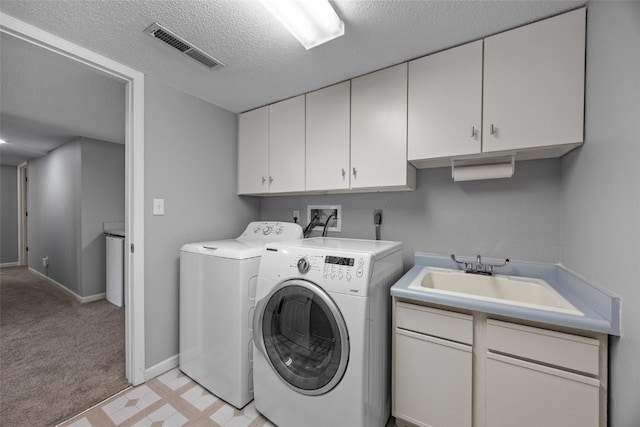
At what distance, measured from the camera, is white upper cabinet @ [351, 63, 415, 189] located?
1.57m

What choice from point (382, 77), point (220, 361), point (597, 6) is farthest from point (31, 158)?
point (597, 6)

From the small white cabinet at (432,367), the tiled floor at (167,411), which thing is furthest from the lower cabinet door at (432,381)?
the tiled floor at (167,411)

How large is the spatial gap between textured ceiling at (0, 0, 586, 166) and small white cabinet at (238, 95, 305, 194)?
34 centimetres

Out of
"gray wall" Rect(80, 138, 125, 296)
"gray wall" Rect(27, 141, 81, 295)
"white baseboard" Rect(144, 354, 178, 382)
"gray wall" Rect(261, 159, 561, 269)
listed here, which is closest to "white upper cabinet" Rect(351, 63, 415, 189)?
"gray wall" Rect(261, 159, 561, 269)

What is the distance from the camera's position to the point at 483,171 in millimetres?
1464

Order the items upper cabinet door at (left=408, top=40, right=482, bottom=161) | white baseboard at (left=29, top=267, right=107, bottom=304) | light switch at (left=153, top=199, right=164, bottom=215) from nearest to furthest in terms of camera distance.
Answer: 1. upper cabinet door at (left=408, top=40, right=482, bottom=161)
2. light switch at (left=153, top=199, right=164, bottom=215)
3. white baseboard at (left=29, top=267, right=107, bottom=304)

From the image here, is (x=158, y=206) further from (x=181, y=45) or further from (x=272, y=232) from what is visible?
(x=181, y=45)

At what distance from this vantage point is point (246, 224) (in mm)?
2523

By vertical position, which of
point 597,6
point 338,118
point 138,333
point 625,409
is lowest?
point 138,333

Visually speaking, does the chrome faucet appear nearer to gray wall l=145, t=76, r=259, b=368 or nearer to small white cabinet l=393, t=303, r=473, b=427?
small white cabinet l=393, t=303, r=473, b=427

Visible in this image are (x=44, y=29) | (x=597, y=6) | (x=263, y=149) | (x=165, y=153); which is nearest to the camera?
(x=597, y=6)

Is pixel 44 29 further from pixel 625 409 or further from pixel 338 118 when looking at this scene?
pixel 625 409

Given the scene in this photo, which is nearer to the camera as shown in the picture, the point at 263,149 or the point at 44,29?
the point at 44,29

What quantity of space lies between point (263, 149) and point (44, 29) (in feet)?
4.48
